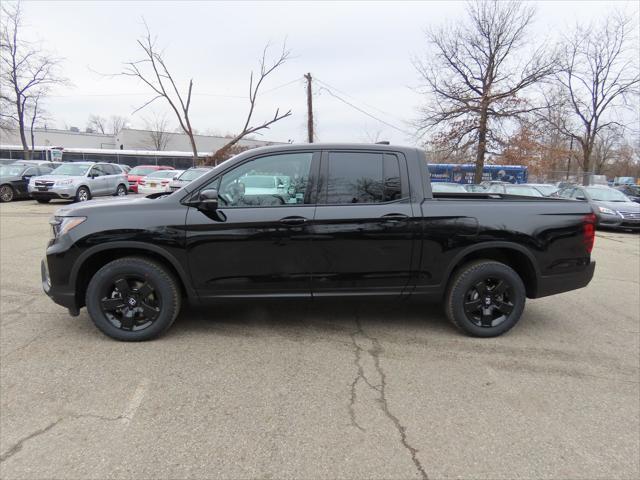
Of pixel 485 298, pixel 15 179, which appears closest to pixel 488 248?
pixel 485 298

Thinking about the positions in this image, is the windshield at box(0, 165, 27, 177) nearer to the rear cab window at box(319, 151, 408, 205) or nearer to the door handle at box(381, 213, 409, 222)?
the rear cab window at box(319, 151, 408, 205)

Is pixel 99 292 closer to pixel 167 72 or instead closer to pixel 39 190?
pixel 39 190

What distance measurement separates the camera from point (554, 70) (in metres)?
20.5

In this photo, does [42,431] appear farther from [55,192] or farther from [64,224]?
[55,192]

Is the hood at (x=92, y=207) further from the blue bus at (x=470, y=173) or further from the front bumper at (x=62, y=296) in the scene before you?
the blue bus at (x=470, y=173)

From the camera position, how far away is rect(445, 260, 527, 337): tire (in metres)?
3.97

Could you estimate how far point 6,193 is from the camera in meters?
16.9

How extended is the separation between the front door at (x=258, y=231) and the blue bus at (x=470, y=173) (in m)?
23.0

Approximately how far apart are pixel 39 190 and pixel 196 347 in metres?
15.5

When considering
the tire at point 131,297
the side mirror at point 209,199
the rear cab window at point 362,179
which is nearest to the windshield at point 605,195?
the rear cab window at point 362,179

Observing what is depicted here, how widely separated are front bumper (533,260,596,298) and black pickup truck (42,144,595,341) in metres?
0.04

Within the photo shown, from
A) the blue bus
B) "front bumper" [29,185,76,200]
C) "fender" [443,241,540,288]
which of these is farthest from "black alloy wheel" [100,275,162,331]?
the blue bus

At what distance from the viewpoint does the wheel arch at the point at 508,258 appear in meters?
3.92

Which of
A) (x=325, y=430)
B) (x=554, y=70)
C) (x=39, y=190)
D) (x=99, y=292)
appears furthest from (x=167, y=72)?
(x=325, y=430)
